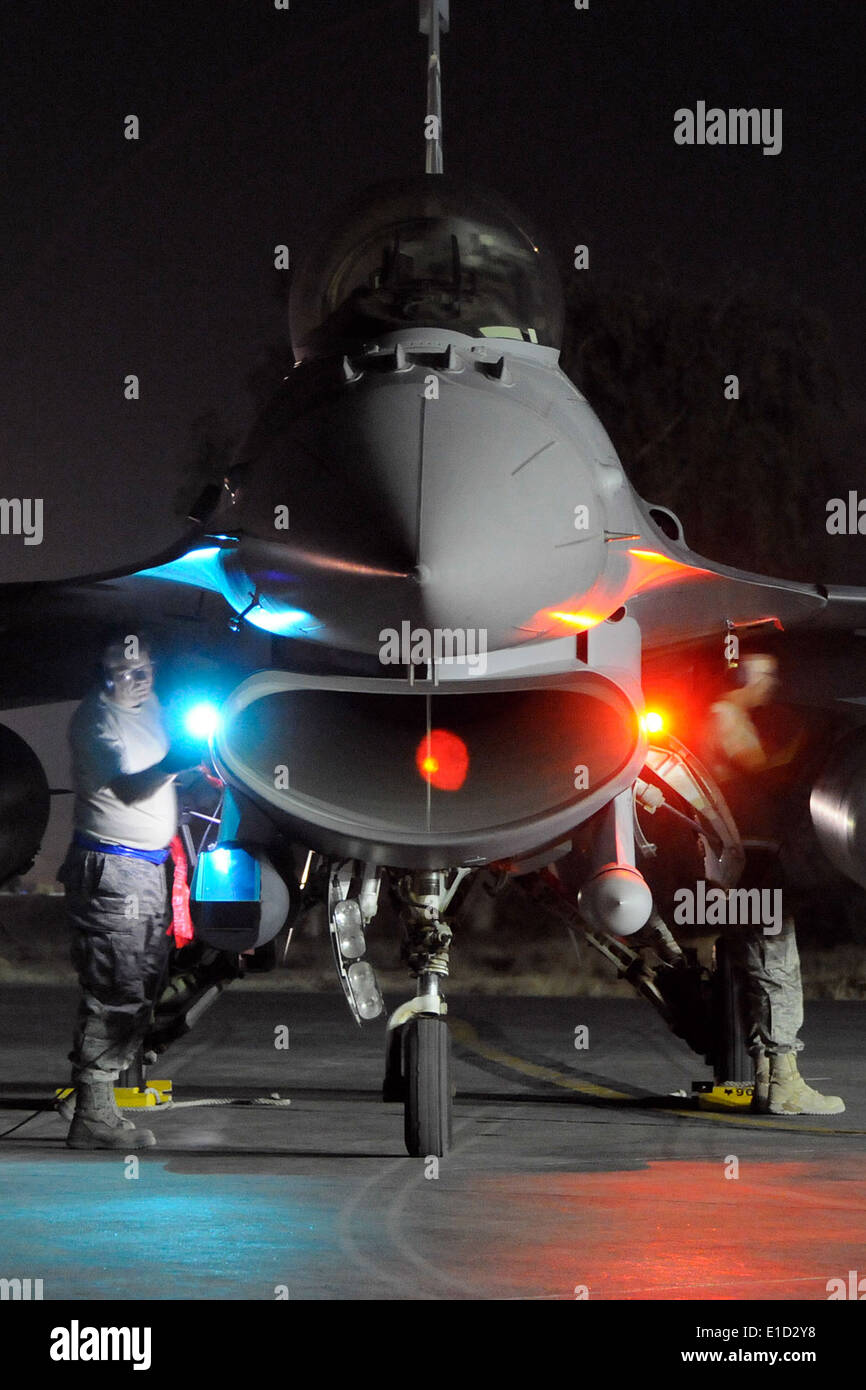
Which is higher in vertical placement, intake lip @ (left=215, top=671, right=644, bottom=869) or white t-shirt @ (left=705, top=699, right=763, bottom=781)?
white t-shirt @ (left=705, top=699, right=763, bottom=781)

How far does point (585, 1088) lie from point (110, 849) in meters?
4.05

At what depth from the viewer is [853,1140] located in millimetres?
8461

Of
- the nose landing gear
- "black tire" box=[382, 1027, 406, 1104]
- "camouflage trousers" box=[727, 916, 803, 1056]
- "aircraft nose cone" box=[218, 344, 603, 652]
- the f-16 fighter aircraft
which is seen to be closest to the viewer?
"aircraft nose cone" box=[218, 344, 603, 652]

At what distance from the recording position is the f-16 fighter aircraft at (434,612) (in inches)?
241

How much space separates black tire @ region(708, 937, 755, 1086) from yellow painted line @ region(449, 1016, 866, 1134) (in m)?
0.45

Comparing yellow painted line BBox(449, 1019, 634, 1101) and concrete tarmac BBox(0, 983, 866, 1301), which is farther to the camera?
yellow painted line BBox(449, 1019, 634, 1101)

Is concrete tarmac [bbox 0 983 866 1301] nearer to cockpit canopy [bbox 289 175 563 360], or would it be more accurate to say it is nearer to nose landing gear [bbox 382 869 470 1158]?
nose landing gear [bbox 382 869 470 1158]

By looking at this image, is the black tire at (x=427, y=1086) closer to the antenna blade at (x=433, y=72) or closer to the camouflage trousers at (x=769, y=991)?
the camouflage trousers at (x=769, y=991)

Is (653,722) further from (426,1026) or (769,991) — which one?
(426,1026)

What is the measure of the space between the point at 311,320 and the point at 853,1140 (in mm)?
4174

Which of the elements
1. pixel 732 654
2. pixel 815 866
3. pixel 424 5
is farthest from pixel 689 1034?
pixel 815 866

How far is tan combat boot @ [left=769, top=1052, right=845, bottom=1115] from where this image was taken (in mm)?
9562

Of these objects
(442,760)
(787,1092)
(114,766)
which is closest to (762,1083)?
(787,1092)

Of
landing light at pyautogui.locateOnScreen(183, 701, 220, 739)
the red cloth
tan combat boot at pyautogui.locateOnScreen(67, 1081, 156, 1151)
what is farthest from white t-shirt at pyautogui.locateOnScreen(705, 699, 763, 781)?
tan combat boot at pyautogui.locateOnScreen(67, 1081, 156, 1151)
